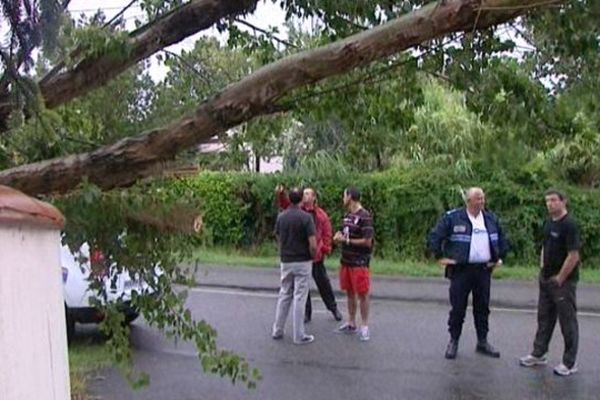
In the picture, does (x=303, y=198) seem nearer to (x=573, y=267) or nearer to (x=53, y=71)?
(x=573, y=267)

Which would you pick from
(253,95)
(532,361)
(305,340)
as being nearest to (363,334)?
(305,340)

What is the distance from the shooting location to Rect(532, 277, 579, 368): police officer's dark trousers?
8391 mm

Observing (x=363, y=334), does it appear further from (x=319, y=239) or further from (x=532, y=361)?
(x=532, y=361)

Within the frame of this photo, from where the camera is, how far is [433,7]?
11.9ft

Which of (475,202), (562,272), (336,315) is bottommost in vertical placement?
(336,315)

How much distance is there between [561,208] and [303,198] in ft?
10.3

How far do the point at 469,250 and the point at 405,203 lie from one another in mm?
9121

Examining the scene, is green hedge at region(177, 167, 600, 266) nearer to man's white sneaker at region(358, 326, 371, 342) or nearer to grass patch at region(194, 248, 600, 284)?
grass patch at region(194, 248, 600, 284)

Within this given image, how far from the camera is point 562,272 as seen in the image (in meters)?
8.29

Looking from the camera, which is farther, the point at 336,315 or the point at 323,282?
the point at 336,315

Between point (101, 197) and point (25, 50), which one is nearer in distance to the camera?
point (25, 50)

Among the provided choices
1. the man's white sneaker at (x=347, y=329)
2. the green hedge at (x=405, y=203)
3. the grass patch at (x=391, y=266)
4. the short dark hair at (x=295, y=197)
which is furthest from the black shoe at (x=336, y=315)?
the green hedge at (x=405, y=203)

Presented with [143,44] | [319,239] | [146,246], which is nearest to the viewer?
[146,246]

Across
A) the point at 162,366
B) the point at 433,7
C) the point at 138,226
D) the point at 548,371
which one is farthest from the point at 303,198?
the point at 433,7
